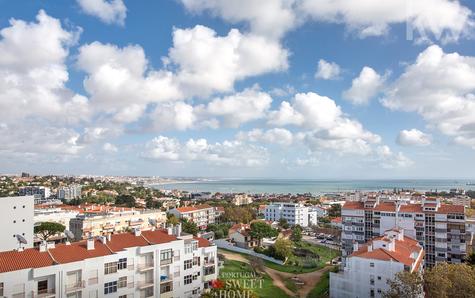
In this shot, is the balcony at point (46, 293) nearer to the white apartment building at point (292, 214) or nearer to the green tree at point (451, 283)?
the green tree at point (451, 283)

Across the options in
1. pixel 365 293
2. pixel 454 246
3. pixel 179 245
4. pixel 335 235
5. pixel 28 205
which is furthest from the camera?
pixel 335 235

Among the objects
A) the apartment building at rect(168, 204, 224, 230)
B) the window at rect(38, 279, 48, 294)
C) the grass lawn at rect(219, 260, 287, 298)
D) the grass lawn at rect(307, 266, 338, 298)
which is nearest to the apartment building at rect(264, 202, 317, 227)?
the apartment building at rect(168, 204, 224, 230)

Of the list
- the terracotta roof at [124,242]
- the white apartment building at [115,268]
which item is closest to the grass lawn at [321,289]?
the white apartment building at [115,268]

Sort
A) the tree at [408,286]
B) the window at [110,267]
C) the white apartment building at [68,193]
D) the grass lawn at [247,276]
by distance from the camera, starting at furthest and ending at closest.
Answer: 1. the white apartment building at [68,193]
2. the grass lawn at [247,276]
3. the window at [110,267]
4. the tree at [408,286]

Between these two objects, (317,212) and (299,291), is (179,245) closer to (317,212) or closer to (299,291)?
(299,291)

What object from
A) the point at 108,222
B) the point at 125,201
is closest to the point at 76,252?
the point at 108,222

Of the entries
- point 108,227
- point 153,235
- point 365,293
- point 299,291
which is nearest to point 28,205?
point 108,227
